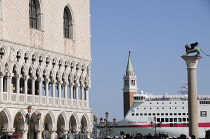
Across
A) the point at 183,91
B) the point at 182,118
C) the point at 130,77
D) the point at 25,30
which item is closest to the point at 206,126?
the point at 182,118

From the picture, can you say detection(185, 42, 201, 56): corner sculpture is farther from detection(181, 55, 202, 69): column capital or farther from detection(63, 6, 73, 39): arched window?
detection(63, 6, 73, 39): arched window

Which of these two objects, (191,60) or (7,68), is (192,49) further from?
(7,68)

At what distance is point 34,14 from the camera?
5209 centimetres

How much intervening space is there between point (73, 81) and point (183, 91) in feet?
245

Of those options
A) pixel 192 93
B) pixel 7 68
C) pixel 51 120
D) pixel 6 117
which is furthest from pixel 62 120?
pixel 192 93

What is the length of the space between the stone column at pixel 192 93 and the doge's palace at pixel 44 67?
962 centimetres

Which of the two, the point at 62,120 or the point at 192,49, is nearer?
the point at 192,49

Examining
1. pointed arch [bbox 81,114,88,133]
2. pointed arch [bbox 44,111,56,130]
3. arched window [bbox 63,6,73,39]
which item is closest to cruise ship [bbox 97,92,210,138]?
pointed arch [bbox 81,114,88,133]

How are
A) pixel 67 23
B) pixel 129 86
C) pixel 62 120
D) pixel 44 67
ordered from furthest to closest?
pixel 129 86, pixel 67 23, pixel 62 120, pixel 44 67

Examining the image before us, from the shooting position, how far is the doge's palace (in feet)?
154

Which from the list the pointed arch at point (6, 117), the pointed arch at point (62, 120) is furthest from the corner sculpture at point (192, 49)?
the pointed arch at point (62, 120)

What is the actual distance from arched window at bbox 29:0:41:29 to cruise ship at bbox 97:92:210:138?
50734 mm

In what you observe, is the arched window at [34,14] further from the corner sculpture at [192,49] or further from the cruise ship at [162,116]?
the cruise ship at [162,116]

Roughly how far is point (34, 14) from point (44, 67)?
14.3ft
